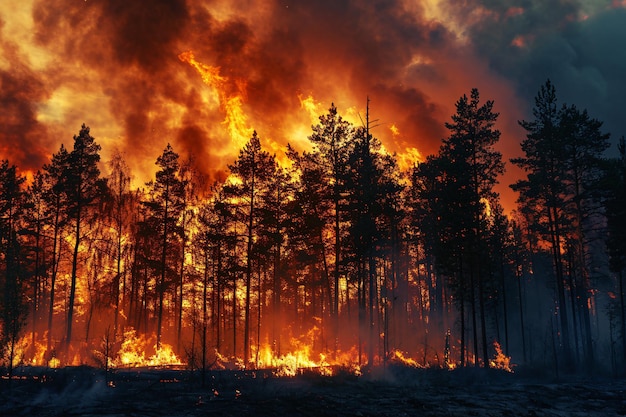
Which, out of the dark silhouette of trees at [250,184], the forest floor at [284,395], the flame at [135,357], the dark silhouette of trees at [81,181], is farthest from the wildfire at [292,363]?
the dark silhouette of trees at [81,181]

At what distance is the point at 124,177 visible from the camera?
37.4 m

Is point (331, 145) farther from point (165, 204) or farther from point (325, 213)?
point (165, 204)

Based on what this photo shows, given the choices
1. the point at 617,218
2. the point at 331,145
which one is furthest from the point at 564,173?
the point at 331,145

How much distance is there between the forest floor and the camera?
47.2ft

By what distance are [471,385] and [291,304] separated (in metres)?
39.9

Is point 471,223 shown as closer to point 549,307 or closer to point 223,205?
point 223,205

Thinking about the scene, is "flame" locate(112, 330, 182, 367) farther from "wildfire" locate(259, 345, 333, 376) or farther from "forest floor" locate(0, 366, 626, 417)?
"forest floor" locate(0, 366, 626, 417)

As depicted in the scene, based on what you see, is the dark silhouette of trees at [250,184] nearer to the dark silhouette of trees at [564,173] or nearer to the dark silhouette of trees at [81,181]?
the dark silhouette of trees at [81,181]

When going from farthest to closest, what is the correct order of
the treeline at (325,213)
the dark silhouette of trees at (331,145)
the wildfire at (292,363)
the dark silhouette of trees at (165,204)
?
the dark silhouette of trees at (165,204), the dark silhouette of trees at (331,145), the treeline at (325,213), the wildfire at (292,363)

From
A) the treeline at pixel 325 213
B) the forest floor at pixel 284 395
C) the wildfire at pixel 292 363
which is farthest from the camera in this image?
the treeline at pixel 325 213

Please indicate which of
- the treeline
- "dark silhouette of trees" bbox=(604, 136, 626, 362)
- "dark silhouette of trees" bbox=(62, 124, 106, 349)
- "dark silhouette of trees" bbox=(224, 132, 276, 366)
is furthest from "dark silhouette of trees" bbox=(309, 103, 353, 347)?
"dark silhouette of trees" bbox=(604, 136, 626, 362)

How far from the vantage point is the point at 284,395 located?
17.4m

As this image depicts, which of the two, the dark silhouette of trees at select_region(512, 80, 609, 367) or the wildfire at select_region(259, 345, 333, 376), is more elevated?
the dark silhouette of trees at select_region(512, 80, 609, 367)

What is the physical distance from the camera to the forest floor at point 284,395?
14.4m
